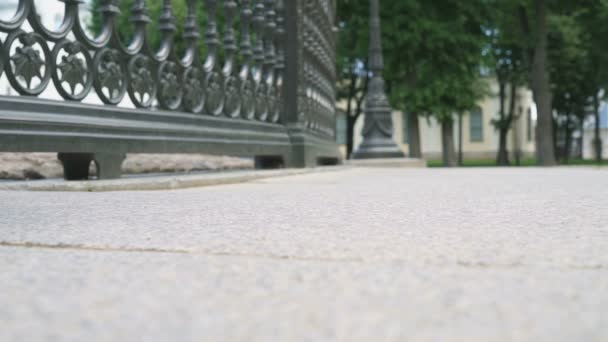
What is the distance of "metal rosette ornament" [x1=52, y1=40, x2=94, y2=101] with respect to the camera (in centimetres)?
398

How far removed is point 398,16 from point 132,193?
22529 millimetres

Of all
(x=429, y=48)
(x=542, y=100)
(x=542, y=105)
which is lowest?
(x=542, y=105)

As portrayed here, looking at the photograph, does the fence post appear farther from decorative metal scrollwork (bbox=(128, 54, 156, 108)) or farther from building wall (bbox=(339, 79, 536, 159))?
building wall (bbox=(339, 79, 536, 159))

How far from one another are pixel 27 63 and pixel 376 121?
12.8 meters

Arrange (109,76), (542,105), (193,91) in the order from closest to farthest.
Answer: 1. (109,76)
2. (193,91)
3. (542,105)

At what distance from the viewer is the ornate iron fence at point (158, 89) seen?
3.75 meters

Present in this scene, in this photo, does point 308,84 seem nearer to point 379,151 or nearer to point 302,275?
point 379,151

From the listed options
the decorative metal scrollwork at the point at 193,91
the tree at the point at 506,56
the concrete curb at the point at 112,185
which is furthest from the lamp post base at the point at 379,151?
the tree at the point at 506,56

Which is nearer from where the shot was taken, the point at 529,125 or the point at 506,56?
the point at 506,56

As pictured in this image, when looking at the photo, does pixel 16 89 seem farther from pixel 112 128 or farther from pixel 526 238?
pixel 526 238

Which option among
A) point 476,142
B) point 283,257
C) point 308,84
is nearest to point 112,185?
point 283,257

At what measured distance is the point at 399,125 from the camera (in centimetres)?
5772

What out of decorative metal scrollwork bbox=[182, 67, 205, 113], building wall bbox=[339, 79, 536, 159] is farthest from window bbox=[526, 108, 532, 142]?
decorative metal scrollwork bbox=[182, 67, 205, 113]

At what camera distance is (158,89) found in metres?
4.91
